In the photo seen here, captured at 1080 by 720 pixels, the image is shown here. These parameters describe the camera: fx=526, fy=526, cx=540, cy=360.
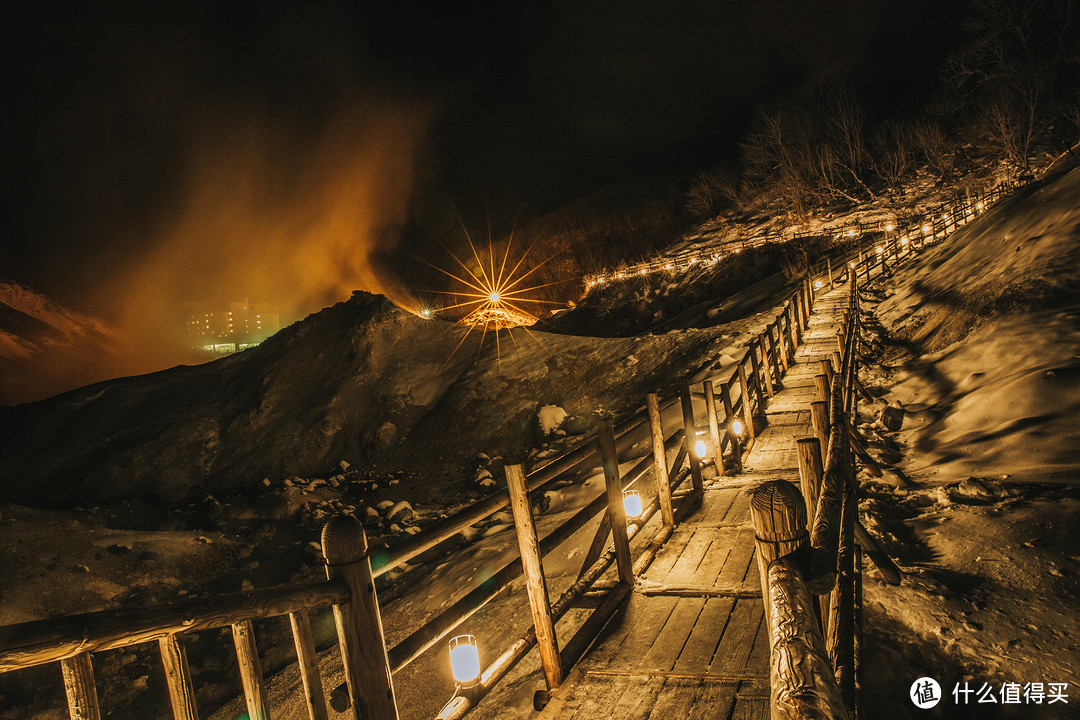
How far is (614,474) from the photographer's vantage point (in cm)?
451

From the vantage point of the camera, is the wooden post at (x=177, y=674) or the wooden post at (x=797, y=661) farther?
the wooden post at (x=177, y=674)

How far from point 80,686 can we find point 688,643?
136 inches

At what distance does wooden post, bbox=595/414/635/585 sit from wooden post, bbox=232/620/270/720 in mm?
2914

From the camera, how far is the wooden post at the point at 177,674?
1662 millimetres

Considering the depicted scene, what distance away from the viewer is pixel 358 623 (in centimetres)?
213

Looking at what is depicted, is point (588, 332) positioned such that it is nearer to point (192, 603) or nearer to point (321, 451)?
point (321, 451)

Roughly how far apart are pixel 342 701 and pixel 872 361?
12783 millimetres

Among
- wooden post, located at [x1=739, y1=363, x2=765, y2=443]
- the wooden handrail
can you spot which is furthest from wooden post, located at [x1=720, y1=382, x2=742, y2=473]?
the wooden handrail

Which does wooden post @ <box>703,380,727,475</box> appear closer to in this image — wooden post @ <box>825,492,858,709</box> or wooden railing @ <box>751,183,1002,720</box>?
wooden railing @ <box>751,183,1002,720</box>

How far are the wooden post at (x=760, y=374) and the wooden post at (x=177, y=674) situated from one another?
28.7ft

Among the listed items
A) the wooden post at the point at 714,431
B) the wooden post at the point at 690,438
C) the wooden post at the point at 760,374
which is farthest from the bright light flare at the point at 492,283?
the wooden post at the point at 690,438

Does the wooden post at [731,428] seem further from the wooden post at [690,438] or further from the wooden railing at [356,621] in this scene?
the wooden railing at [356,621]

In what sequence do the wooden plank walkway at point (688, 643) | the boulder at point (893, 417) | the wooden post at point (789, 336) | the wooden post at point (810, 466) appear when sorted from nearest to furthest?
the wooden post at point (810, 466)
the wooden plank walkway at point (688, 643)
the boulder at point (893, 417)
the wooden post at point (789, 336)

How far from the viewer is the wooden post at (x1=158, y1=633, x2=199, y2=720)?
1.66 metres
